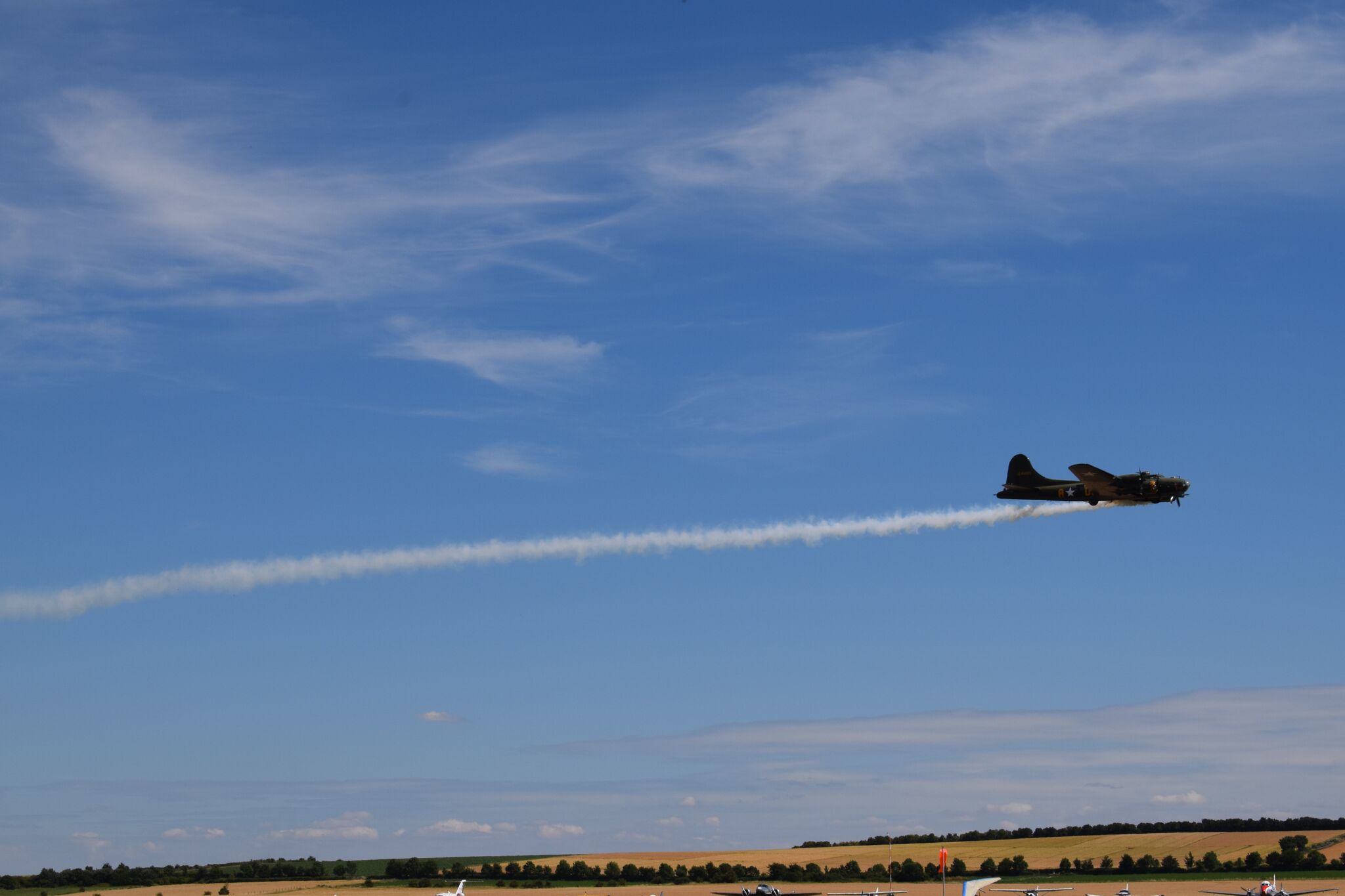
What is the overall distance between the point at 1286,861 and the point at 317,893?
12411cm

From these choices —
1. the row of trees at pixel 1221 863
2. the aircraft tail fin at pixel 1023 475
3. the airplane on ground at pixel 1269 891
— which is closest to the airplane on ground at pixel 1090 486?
the aircraft tail fin at pixel 1023 475

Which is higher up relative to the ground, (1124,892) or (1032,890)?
(1032,890)

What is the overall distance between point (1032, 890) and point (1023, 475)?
182 feet

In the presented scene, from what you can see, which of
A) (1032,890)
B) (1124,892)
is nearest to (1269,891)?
(1124,892)

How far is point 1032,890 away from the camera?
143500mm

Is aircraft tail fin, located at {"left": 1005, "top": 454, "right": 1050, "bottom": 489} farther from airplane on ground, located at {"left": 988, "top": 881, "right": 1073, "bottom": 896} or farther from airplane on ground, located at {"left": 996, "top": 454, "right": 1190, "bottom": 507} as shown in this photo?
airplane on ground, located at {"left": 988, "top": 881, "right": 1073, "bottom": 896}

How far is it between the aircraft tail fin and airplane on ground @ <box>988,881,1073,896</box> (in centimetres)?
5054

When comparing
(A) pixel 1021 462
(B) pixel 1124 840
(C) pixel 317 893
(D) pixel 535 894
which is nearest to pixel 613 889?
(D) pixel 535 894

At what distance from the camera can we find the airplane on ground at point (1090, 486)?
10400 cm

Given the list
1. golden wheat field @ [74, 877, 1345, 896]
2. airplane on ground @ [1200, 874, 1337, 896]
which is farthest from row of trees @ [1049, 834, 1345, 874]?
airplane on ground @ [1200, 874, 1337, 896]

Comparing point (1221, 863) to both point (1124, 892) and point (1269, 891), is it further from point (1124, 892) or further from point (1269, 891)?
point (1269, 891)

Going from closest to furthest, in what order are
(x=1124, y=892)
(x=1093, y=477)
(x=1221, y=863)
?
(x=1093, y=477), (x=1124, y=892), (x=1221, y=863)

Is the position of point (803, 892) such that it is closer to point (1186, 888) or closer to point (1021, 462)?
point (1186, 888)

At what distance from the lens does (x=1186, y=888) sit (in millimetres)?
150000
